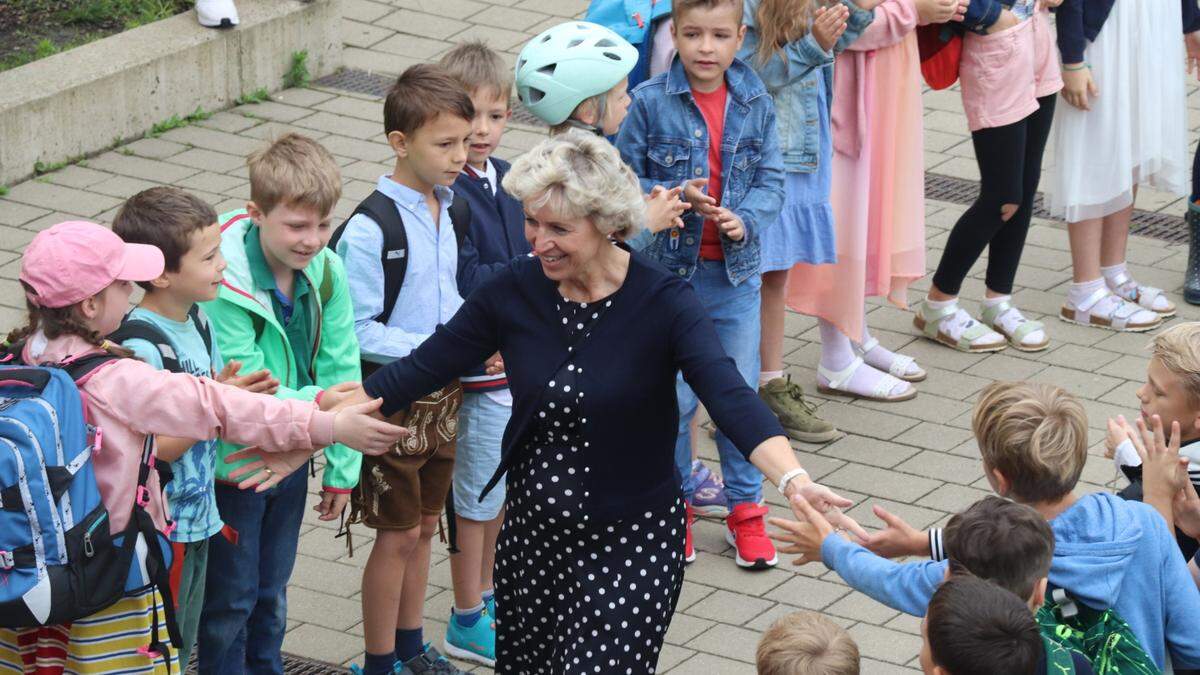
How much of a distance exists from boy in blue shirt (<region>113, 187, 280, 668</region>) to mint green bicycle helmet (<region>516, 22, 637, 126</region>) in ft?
4.63

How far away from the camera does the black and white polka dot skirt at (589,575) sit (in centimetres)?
414

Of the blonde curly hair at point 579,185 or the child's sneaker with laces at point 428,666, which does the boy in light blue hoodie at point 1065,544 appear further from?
the child's sneaker with laces at point 428,666

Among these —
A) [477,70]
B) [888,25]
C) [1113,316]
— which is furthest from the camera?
[1113,316]

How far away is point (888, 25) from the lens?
666cm

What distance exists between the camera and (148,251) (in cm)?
401

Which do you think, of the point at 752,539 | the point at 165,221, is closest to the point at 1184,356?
the point at 752,539

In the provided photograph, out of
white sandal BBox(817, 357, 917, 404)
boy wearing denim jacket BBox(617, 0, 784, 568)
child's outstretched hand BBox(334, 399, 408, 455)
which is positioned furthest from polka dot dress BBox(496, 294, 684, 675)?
white sandal BBox(817, 357, 917, 404)

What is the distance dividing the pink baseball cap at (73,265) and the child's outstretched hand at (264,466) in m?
0.61

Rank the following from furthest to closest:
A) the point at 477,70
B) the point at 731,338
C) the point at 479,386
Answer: the point at 731,338, the point at 477,70, the point at 479,386

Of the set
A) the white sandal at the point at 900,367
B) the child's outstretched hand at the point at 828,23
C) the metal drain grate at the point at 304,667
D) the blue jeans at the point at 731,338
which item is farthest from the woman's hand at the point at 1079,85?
the metal drain grate at the point at 304,667

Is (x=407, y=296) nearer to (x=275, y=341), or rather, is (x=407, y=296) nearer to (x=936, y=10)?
(x=275, y=341)

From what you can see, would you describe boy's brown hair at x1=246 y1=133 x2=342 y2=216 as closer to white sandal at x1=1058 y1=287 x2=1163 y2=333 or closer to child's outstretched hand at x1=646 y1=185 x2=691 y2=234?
child's outstretched hand at x1=646 y1=185 x2=691 y2=234

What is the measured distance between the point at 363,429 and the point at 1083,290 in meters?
4.40

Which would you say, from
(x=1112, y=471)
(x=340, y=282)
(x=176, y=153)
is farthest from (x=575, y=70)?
(x=176, y=153)
